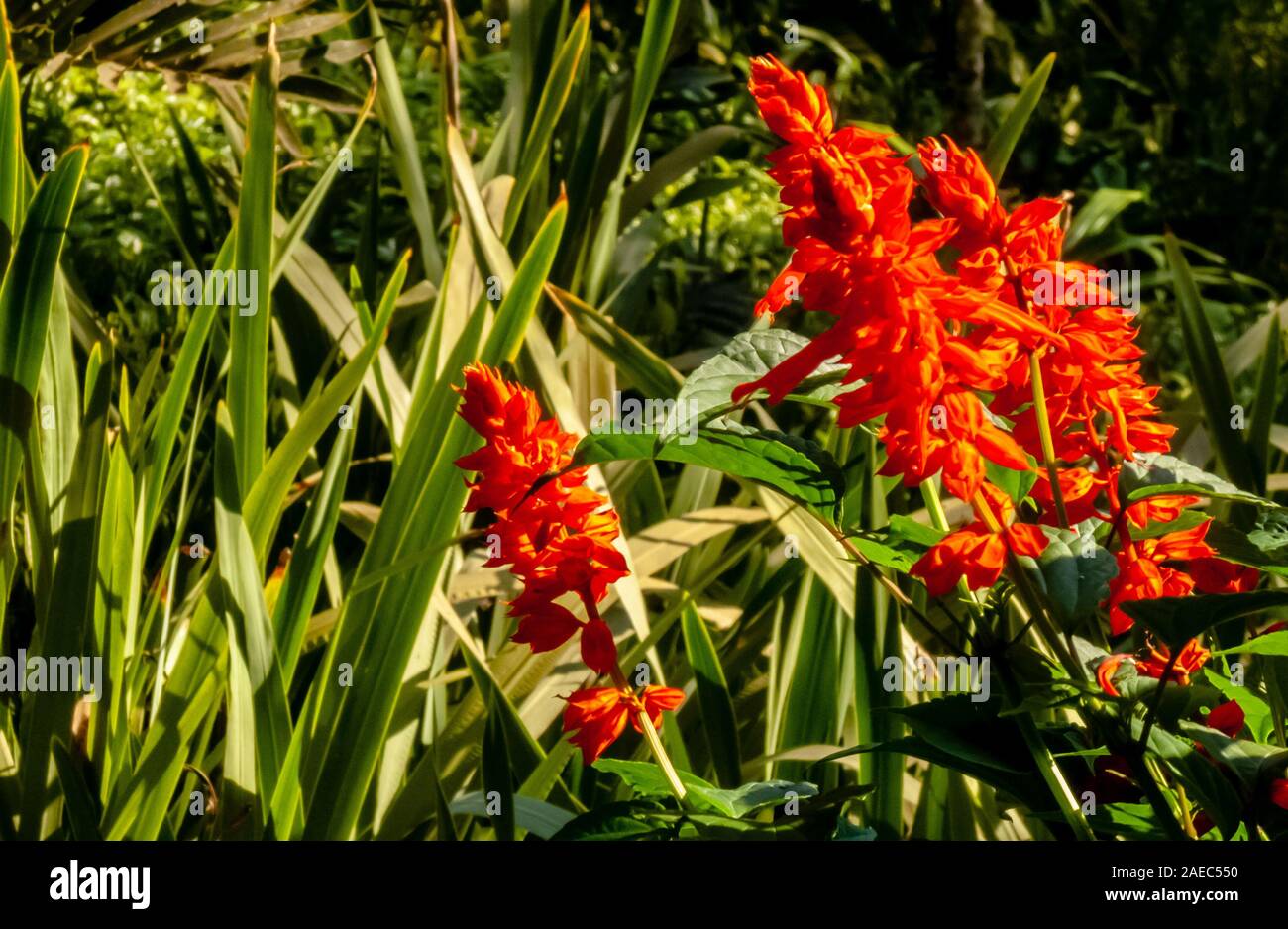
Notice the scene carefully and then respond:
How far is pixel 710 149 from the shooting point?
62.3 inches

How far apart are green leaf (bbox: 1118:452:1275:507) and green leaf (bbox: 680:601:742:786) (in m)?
0.32

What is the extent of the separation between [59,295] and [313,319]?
0.56 meters

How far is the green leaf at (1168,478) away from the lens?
0.43m

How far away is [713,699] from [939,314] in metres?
0.46

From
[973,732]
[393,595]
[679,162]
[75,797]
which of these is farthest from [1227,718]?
[679,162]

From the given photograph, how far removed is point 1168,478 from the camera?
52cm

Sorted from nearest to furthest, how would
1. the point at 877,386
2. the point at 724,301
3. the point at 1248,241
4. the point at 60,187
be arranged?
the point at 877,386 → the point at 60,187 → the point at 724,301 → the point at 1248,241

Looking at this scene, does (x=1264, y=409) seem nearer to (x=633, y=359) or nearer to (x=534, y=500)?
(x=633, y=359)

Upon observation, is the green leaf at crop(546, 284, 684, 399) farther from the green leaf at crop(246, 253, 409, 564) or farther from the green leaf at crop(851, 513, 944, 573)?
the green leaf at crop(851, 513, 944, 573)

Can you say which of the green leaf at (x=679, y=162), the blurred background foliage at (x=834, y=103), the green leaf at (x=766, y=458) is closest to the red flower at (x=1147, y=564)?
the green leaf at (x=766, y=458)

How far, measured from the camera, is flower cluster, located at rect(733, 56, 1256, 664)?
1.39 ft

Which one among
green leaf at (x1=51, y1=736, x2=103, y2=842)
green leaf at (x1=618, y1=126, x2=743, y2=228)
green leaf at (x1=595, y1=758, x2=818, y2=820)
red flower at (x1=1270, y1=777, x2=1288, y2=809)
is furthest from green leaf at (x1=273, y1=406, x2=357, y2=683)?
green leaf at (x1=618, y1=126, x2=743, y2=228)

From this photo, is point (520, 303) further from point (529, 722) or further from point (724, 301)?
point (724, 301)
